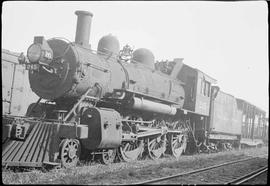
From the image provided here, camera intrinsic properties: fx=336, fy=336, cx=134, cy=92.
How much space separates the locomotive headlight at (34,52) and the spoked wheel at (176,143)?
6.70 m

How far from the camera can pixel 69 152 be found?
8172 millimetres

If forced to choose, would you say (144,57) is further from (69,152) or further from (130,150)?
(69,152)

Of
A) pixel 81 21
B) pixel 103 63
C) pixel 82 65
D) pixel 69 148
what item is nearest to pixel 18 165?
pixel 69 148

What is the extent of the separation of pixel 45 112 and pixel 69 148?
1.73m

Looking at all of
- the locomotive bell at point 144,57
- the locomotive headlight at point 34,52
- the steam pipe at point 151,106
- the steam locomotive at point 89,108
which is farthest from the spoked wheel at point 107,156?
the locomotive bell at point 144,57

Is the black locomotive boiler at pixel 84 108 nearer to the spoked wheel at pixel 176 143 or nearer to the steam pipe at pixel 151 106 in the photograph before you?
the steam pipe at pixel 151 106

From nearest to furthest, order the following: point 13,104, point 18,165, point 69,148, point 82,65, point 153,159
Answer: point 18,165
point 69,148
point 82,65
point 153,159
point 13,104

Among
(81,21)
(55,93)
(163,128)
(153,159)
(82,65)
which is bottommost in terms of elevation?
(153,159)

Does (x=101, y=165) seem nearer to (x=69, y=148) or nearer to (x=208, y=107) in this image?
(x=69, y=148)

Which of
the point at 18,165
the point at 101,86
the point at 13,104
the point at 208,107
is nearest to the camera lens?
the point at 18,165

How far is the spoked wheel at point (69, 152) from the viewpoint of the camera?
799 cm

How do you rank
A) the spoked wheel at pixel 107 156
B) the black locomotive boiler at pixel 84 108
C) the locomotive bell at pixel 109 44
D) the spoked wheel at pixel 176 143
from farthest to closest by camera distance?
1. the spoked wheel at pixel 176 143
2. the locomotive bell at pixel 109 44
3. the spoked wheel at pixel 107 156
4. the black locomotive boiler at pixel 84 108

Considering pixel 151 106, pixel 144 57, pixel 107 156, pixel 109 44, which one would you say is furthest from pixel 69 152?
pixel 144 57

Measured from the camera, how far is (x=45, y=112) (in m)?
9.42
